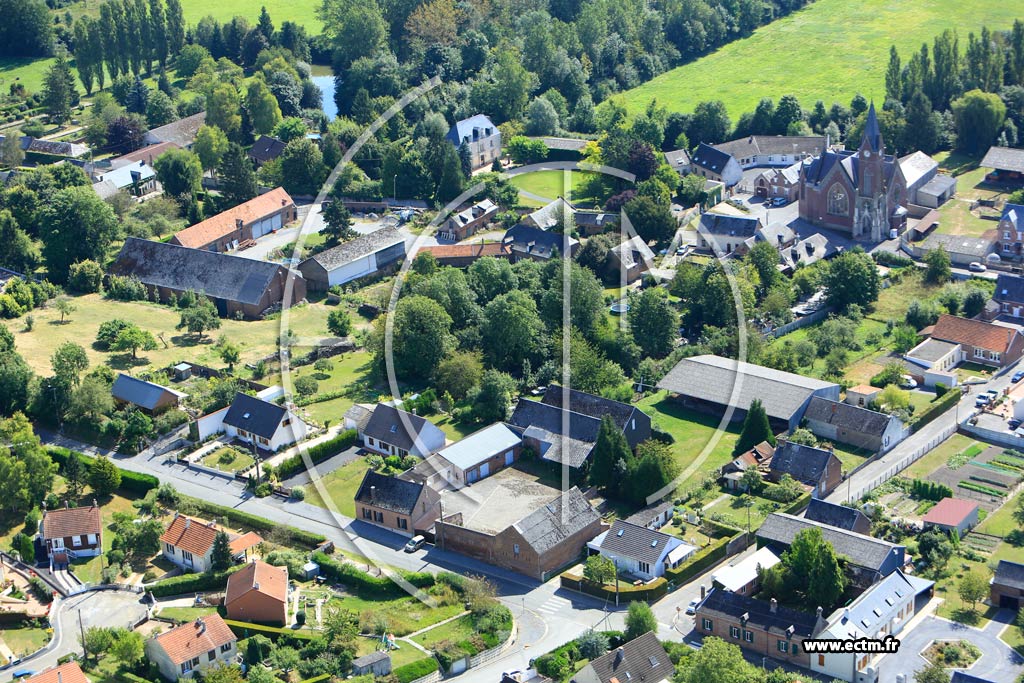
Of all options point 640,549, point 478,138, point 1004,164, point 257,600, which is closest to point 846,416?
point 640,549

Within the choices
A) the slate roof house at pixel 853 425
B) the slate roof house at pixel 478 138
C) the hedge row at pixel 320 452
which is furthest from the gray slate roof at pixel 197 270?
the slate roof house at pixel 853 425

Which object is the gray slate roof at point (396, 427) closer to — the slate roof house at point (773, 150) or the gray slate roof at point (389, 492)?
the gray slate roof at point (389, 492)

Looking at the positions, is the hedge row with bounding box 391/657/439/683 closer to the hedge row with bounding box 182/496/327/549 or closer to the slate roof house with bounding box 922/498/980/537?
the hedge row with bounding box 182/496/327/549

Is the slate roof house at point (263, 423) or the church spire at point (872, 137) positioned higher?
the church spire at point (872, 137)

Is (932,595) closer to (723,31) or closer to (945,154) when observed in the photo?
(945,154)

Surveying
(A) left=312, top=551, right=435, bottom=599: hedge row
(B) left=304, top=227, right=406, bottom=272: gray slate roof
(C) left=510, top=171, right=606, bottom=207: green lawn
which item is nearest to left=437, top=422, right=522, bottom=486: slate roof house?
(A) left=312, top=551, right=435, bottom=599: hedge row

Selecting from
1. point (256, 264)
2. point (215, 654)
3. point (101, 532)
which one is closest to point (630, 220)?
point (256, 264)

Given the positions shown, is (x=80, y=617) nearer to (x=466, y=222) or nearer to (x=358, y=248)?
(x=358, y=248)
